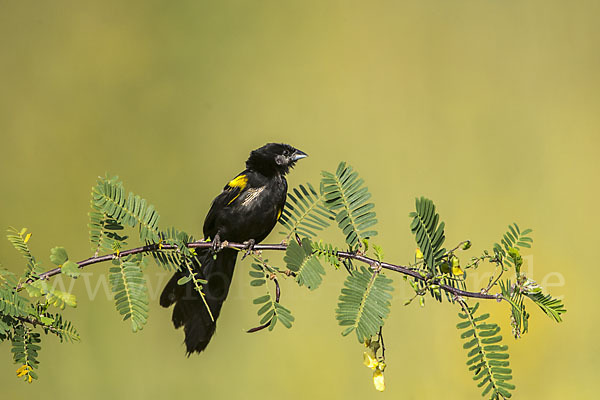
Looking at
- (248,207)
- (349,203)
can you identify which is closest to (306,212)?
(349,203)

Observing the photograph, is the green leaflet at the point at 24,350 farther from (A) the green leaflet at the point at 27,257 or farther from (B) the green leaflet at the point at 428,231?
(B) the green leaflet at the point at 428,231

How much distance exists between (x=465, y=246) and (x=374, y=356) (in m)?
0.21

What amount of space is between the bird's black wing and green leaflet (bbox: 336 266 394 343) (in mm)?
787

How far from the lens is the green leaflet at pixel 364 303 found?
2.17 ft

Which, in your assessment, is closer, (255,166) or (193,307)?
(193,307)

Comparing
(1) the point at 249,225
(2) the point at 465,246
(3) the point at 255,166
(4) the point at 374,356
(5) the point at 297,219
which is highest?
(3) the point at 255,166

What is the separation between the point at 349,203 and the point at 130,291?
0.32m

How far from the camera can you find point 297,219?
35.3 inches

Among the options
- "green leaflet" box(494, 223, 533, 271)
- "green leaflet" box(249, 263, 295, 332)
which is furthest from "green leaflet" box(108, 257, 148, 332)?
"green leaflet" box(494, 223, 533, 271)

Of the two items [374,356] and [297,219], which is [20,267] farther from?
[374,356]

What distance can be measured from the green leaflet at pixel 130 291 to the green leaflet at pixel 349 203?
28cm

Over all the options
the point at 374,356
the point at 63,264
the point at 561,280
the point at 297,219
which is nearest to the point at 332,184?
the point at 297,219

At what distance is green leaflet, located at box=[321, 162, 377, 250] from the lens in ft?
2.49

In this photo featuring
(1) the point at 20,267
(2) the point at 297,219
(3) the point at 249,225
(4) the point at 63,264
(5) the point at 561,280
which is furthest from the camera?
(5) the point at 561,280
